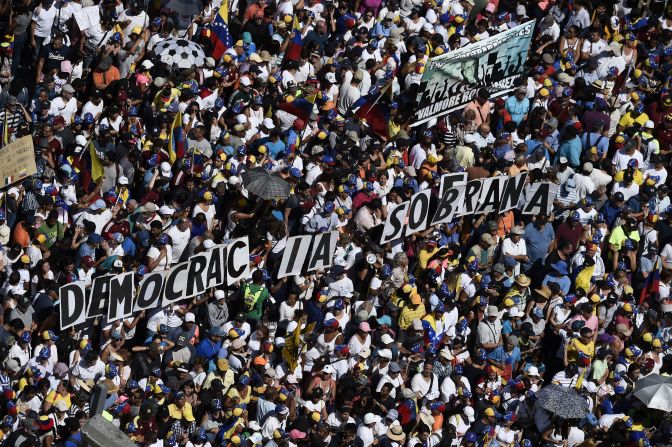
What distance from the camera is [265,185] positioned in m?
23.8

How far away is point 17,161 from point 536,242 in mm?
6909

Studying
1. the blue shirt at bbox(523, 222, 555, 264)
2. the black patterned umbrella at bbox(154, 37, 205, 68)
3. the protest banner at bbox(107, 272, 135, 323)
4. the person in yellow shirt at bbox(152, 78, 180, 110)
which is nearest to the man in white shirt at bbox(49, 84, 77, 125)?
the person in yellow shirt at bbox(152, 78, 180, 110)

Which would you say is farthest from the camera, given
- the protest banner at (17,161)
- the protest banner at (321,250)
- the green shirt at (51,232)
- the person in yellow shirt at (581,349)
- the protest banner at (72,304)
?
the person in yellow shirt at (581,349)

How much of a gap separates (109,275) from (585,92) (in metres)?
8.95

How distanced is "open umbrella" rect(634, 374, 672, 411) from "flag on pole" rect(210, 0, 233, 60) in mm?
6780

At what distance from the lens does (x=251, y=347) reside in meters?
23.0

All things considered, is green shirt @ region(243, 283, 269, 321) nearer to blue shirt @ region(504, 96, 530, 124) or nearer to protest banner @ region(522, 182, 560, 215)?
protest banner @ region(522, 182, 560, 215)

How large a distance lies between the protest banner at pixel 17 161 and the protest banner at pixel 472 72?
5.83m

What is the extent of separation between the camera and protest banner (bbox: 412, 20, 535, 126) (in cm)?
2641

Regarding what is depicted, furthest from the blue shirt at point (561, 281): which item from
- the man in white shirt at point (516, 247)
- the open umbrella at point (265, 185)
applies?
the open umbrella at point (265, 185)

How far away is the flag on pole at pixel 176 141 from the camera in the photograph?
24.3 m

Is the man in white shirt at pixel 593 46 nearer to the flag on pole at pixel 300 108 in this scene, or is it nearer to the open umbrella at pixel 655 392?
the flag on pole at pixel 300 108

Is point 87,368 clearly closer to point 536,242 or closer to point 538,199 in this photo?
point 536,242

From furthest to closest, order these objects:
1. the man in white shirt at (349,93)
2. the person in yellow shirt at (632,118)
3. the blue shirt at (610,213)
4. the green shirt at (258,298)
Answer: the person in yellow shirt at (632,118) < the blue shirt at (610,213) < the man in white shirt at (349,93) < the green shirt at (258,298)
